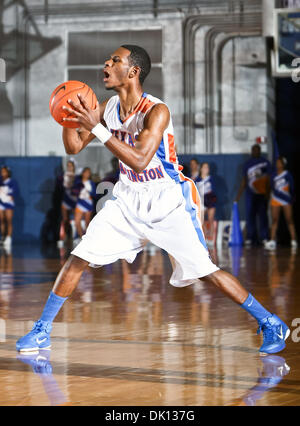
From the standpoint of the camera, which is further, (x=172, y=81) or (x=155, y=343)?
(x=172, y=81)

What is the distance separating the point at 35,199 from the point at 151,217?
52.3 feet

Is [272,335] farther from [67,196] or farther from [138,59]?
[67,196]

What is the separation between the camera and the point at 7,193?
64.8 ft

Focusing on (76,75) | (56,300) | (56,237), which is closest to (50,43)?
(76,75)

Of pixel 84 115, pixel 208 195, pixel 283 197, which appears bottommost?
pixel 84 115

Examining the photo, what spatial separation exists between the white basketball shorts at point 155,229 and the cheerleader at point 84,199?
13.5m

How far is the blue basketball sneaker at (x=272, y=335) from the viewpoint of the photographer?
5711 mm

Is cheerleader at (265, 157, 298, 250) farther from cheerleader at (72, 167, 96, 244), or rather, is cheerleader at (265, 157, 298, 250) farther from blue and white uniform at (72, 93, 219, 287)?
blue and white uniform at (72, 93, 219, 287)

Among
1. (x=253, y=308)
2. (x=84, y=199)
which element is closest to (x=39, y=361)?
(x=253, y=308)

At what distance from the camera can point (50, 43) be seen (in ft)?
71.0

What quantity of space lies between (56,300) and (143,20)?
16.2 meters

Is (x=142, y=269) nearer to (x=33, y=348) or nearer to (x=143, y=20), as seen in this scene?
(x=33, y=348)

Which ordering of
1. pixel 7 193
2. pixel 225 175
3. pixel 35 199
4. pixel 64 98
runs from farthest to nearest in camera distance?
pixel 35 199
pixel 225 175
pixel 7 193
pixel 64 98

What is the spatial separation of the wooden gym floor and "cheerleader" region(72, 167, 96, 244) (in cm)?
819
